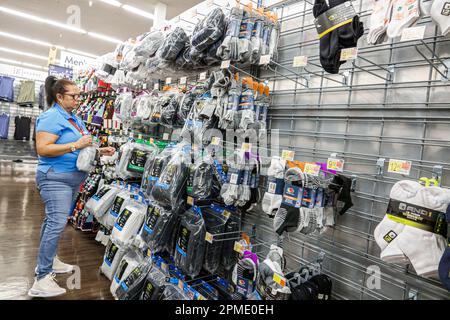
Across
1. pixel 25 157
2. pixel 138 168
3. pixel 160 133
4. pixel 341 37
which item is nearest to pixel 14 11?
pixel 25 157

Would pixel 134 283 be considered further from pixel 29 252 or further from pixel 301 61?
pixel 301 61

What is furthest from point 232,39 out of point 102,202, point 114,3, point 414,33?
point 114,3

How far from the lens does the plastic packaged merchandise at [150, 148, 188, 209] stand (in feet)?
6.98

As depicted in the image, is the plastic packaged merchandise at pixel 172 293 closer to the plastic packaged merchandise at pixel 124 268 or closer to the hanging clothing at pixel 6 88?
the plastic packaged merchandise at pixel 124 268

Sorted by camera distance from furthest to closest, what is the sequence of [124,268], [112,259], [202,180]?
[112,259] < [124,268] < [202,180]

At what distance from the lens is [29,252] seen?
326 centimetres

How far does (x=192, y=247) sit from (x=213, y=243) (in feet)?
0.53

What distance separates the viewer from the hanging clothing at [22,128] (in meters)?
9.30

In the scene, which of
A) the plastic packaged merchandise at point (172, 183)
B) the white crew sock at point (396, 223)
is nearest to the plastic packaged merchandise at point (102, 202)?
the plastic packaged merchandise at point (172, 183)

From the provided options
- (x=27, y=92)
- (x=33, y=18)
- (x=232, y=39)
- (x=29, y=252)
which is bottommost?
(x=29, y=252)

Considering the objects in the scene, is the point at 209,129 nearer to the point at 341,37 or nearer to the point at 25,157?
the point at 341,37

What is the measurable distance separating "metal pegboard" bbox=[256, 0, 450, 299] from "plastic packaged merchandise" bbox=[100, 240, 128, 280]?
4.75ft

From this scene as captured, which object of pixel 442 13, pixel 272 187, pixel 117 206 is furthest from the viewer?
pixel 117 206

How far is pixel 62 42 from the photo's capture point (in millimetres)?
11594
